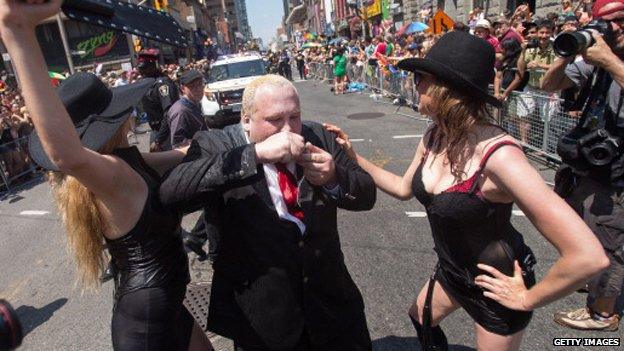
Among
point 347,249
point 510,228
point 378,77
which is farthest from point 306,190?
point 378,77

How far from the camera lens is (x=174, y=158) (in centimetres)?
236

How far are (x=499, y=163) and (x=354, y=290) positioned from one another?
35.3 inches

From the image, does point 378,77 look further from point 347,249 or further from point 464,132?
point 464,132

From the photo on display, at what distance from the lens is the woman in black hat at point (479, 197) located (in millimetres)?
1723

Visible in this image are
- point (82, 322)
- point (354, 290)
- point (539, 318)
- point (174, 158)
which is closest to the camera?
point (354, 290)

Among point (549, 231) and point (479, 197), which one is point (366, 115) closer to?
point (479, 197)

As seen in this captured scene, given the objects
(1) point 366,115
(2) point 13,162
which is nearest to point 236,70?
(1) point 366,115

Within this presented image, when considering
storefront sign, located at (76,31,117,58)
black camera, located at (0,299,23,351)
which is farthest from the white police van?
storefront sign, located at (76,31,117,58)

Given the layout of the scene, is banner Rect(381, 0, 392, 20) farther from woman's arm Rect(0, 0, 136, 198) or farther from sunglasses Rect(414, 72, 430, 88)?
woman's arm Rect(0, 0, 136, 198)

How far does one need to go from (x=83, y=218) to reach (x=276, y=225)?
845 mm

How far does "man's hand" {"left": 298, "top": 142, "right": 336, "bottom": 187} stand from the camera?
1.54m

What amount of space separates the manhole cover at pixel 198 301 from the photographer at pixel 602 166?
2.82 m

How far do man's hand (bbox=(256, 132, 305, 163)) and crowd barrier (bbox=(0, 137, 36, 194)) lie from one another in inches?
395

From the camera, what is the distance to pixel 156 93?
592cm
